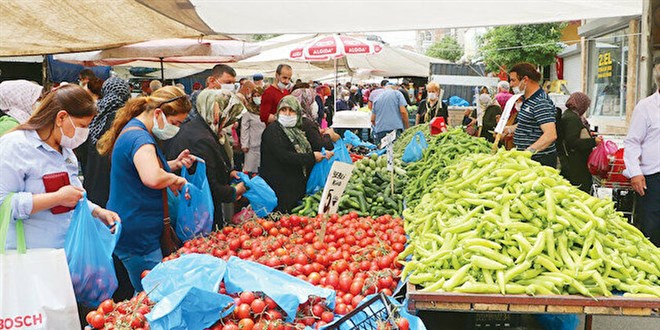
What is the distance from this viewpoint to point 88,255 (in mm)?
3510

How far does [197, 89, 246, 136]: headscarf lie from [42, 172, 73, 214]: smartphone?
68.6 inches

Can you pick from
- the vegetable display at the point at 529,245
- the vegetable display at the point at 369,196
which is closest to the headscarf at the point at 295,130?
the vegetable display at the point at 369,196

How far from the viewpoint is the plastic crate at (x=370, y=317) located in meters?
2.82

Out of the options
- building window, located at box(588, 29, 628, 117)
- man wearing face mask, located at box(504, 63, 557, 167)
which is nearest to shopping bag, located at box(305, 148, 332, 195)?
man wearing face mask, located at box(504, 63, 557, 167)

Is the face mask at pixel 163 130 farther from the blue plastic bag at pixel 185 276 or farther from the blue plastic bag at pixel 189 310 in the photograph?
the blue plastic bag at pixel 189 310

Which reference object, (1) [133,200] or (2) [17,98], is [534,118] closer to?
(1) [133,200]

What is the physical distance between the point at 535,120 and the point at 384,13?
2.02 meters

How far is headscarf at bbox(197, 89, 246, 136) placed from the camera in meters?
5.16

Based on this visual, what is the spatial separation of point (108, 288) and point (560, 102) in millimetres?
16060

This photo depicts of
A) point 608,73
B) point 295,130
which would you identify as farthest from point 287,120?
point 608,73

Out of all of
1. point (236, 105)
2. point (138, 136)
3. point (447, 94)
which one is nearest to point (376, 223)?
point (236, 105)

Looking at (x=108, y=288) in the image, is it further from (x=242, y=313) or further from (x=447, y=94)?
(x=447, y=94)

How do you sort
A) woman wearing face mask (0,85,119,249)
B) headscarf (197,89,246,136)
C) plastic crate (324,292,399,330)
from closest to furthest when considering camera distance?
1. plastic crate (324,292,399,330)
2. woman wearing face mask (0,85,119,249)
3. headscarf (197,89,246,136)

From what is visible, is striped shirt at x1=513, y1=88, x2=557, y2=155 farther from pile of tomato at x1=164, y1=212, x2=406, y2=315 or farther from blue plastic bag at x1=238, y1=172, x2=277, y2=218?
blue plastic bag at x1=238, y1=172, x2=277, y2=218
